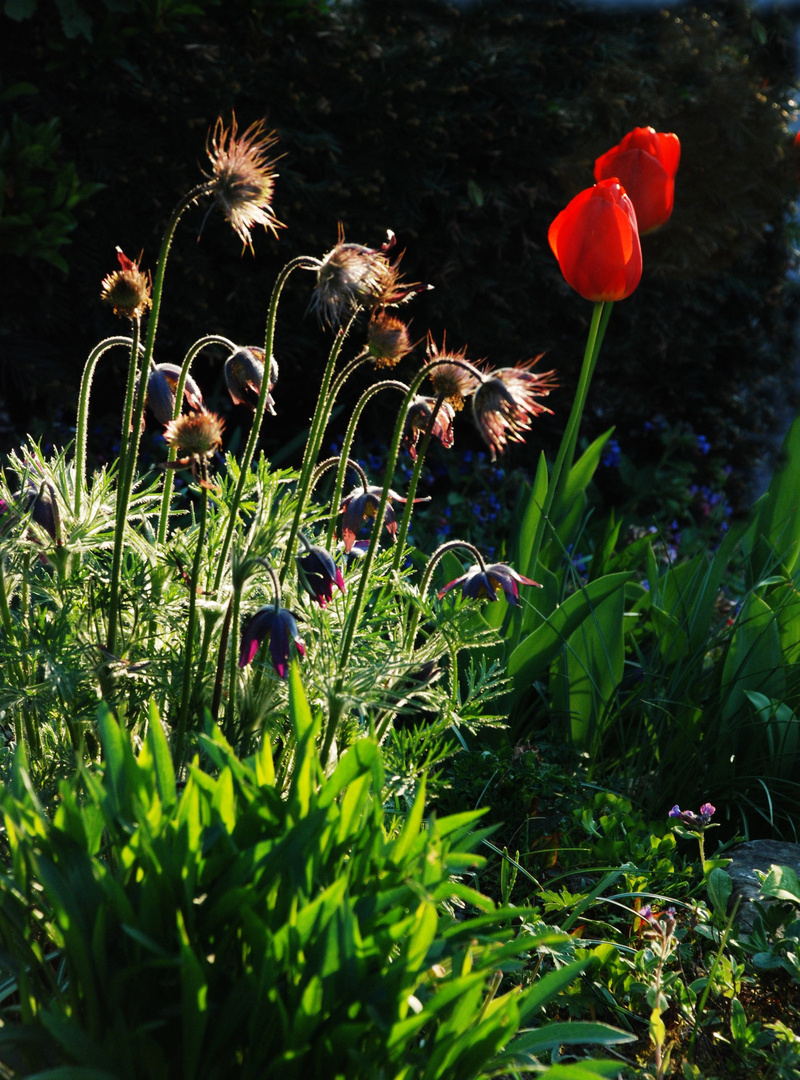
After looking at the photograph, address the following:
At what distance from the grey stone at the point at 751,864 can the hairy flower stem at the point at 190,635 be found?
1.01 meters

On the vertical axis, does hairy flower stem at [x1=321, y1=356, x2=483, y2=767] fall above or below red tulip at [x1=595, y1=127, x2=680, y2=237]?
below

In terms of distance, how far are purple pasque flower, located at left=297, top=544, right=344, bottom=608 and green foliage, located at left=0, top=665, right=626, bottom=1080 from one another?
0.78 feet

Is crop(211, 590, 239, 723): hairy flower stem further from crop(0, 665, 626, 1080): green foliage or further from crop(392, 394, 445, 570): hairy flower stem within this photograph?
crop(392, 394, 445, 570): hairy flower stem

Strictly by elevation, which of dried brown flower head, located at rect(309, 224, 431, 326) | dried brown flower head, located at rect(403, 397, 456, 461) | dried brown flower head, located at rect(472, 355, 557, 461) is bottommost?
dried brown flower head, located at rect(403, 397, 456, 461)

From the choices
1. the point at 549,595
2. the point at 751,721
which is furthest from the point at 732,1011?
the point at 549,595

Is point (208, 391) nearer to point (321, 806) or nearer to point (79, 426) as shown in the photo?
point (79, 426)

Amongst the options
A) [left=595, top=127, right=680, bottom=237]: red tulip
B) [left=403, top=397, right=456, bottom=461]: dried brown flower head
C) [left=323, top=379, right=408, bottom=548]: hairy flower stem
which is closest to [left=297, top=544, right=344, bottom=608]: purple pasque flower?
[left=323, top=379, right=408, bottom=548]: hairy flower stem

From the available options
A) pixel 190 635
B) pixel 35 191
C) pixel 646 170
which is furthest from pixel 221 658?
pixel 35 191

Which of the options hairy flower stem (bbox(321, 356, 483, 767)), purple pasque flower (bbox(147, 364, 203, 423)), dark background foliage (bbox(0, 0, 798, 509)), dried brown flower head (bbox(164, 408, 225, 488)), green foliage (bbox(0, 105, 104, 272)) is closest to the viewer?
dried brown flower head (bbox(164, 408, 225, 488))

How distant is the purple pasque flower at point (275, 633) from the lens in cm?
122

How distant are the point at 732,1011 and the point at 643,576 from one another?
2.19 meters

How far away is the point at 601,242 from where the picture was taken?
198 cm

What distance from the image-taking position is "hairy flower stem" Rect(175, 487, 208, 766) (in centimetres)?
124

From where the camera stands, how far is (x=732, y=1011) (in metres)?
1.40
